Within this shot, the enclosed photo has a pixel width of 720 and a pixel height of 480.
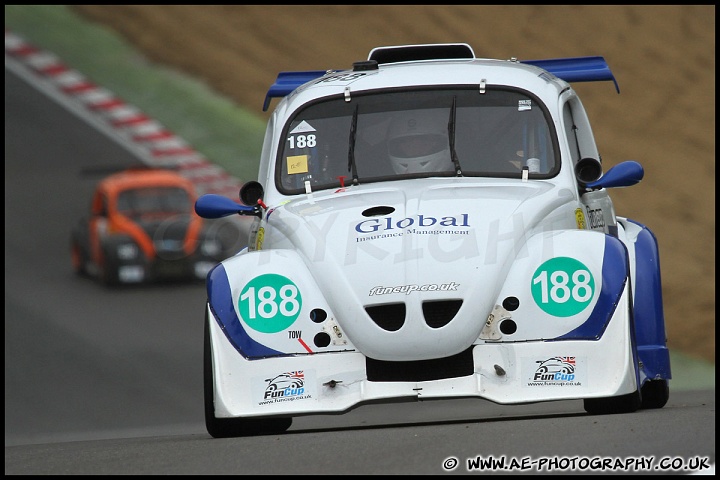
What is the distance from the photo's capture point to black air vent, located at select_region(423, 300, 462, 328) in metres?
7.37

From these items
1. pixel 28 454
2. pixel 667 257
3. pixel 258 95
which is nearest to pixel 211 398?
pixel 28 454

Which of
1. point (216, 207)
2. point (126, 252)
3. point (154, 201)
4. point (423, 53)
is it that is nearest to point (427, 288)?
point (216, 207)

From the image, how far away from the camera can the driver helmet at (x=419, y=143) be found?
349 inches

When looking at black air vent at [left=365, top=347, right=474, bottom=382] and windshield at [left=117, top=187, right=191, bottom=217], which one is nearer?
black air vent at [left=365, top=347, right=474, bottom=382]

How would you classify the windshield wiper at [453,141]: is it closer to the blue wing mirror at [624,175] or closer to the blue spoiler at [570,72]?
the blue wing mirror at [624,175]

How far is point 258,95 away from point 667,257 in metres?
12.8

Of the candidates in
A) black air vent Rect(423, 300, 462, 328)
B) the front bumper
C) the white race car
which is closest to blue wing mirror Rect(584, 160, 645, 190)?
the white race car

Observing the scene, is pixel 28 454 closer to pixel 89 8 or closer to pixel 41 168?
pixel 41 168

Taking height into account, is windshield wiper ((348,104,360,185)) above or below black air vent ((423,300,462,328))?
above

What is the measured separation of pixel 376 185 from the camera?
8.71 metres

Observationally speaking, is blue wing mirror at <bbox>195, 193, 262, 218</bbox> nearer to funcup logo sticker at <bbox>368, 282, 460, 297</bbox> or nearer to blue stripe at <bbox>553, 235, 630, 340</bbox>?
funcup logo sticker at <bbox>368, 282, 460, 297</bbox>

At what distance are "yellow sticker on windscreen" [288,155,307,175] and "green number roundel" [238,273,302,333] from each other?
60.1 inches

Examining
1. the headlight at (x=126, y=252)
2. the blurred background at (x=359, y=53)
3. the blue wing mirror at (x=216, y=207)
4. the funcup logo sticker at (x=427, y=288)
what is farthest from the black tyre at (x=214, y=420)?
the blurred background at (x=359, y=53)

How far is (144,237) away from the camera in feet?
71.7
